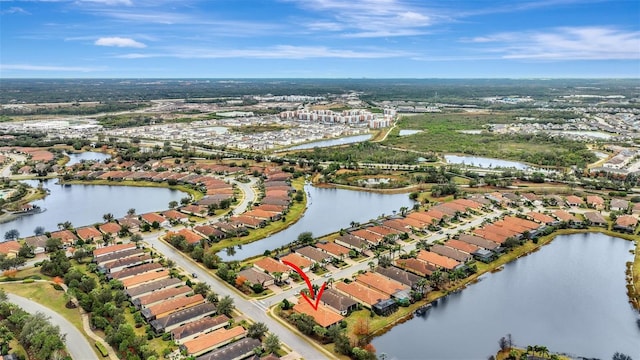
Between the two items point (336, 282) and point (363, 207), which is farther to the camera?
point (363, 207)

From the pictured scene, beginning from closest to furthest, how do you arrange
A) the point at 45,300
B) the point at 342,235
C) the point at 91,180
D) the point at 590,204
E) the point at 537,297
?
the point at 45,300
the point at 537,297
the point at 342,235
the point at 590,204
the point at 91,180

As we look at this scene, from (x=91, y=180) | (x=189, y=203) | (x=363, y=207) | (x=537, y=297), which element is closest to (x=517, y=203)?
(x=363, y=207)

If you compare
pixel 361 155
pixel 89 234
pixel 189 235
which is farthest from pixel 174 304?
pixel 361 155

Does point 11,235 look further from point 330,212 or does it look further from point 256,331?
point 330,212

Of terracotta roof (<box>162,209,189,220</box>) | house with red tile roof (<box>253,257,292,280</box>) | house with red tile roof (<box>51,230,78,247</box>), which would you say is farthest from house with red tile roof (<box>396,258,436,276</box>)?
house with red tile roof (<box>51,230,78,247</box>)

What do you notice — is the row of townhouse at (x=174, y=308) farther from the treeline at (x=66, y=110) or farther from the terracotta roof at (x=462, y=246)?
the treeline at (x=66, y=110)

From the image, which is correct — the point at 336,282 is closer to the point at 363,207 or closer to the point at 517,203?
the point at 363,207
